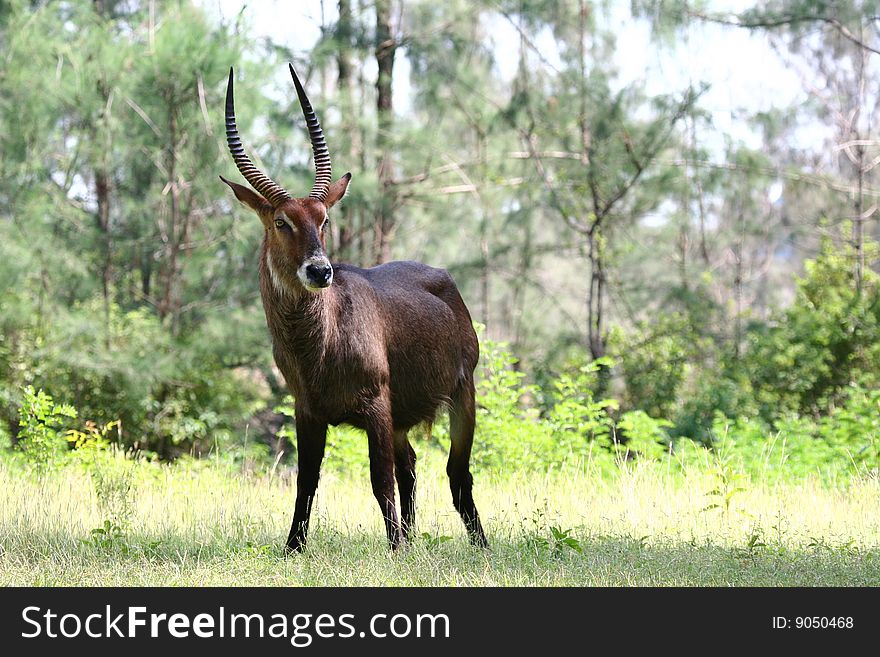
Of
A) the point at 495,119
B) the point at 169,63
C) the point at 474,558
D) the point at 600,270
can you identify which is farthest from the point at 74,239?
the point at 474,558

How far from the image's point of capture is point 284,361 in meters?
5.72

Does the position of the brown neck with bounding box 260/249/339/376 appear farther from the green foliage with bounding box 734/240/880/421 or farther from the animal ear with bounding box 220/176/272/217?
the green foliage with bounding box 734/240/880/421

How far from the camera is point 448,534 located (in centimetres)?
648

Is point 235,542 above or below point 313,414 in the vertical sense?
below

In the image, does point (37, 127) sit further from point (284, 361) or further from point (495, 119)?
point (284, 361)

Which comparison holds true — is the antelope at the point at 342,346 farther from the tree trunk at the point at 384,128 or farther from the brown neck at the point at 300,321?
the tree trunk at the point at 384,128

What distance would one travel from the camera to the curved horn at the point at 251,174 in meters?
5.56

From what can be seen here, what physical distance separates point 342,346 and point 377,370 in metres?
0.26

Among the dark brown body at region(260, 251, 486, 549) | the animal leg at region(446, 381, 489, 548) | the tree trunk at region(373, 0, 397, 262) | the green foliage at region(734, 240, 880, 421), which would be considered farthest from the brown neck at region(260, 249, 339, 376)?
the green foliage at region(734, 240, 880, 421)

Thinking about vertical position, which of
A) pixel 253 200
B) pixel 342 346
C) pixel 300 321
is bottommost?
pixel 342 346

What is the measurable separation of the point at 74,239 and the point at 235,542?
9.94 metres

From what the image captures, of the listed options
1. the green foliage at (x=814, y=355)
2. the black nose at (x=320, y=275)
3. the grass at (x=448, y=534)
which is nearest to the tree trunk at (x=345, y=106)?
the green foliage at (x=814, y=355)

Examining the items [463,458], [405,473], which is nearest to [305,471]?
[405,473]

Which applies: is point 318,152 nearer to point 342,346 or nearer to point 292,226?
point 292,226
